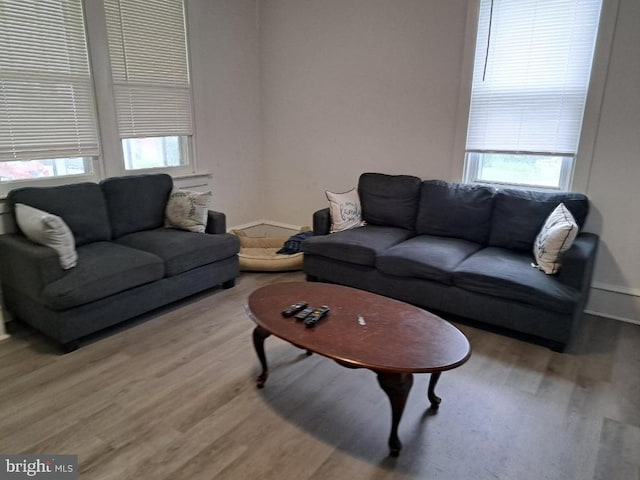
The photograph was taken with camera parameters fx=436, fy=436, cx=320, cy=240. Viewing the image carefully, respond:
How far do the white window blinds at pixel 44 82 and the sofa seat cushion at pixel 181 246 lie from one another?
33.0 inches

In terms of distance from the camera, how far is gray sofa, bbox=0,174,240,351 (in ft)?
8.70

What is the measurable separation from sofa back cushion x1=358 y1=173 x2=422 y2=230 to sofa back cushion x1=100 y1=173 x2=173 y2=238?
177 cm

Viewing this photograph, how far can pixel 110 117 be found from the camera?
3.59 metres

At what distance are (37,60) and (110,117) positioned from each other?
63cm

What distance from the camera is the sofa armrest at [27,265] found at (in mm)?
2600

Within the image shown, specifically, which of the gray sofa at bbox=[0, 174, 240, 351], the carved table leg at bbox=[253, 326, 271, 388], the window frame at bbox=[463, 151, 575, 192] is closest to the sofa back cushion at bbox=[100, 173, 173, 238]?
the gray sofa at bbox=[0, 174, 240, 351]

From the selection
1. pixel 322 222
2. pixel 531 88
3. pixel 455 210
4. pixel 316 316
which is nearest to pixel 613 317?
pixel 455 210

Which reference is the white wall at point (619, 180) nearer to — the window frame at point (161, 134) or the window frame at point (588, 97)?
the window frame at point (588, 97)

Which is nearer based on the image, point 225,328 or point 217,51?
point 225,328

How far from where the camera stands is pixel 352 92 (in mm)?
4316

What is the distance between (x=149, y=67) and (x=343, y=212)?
6.97ft

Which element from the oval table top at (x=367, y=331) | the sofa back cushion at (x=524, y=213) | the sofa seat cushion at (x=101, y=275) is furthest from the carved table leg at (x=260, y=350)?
the sofa back cushion at (x=524, y=213)

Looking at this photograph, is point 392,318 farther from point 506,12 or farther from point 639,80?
point 506,12

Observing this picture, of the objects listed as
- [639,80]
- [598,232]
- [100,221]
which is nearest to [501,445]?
[598,232]
